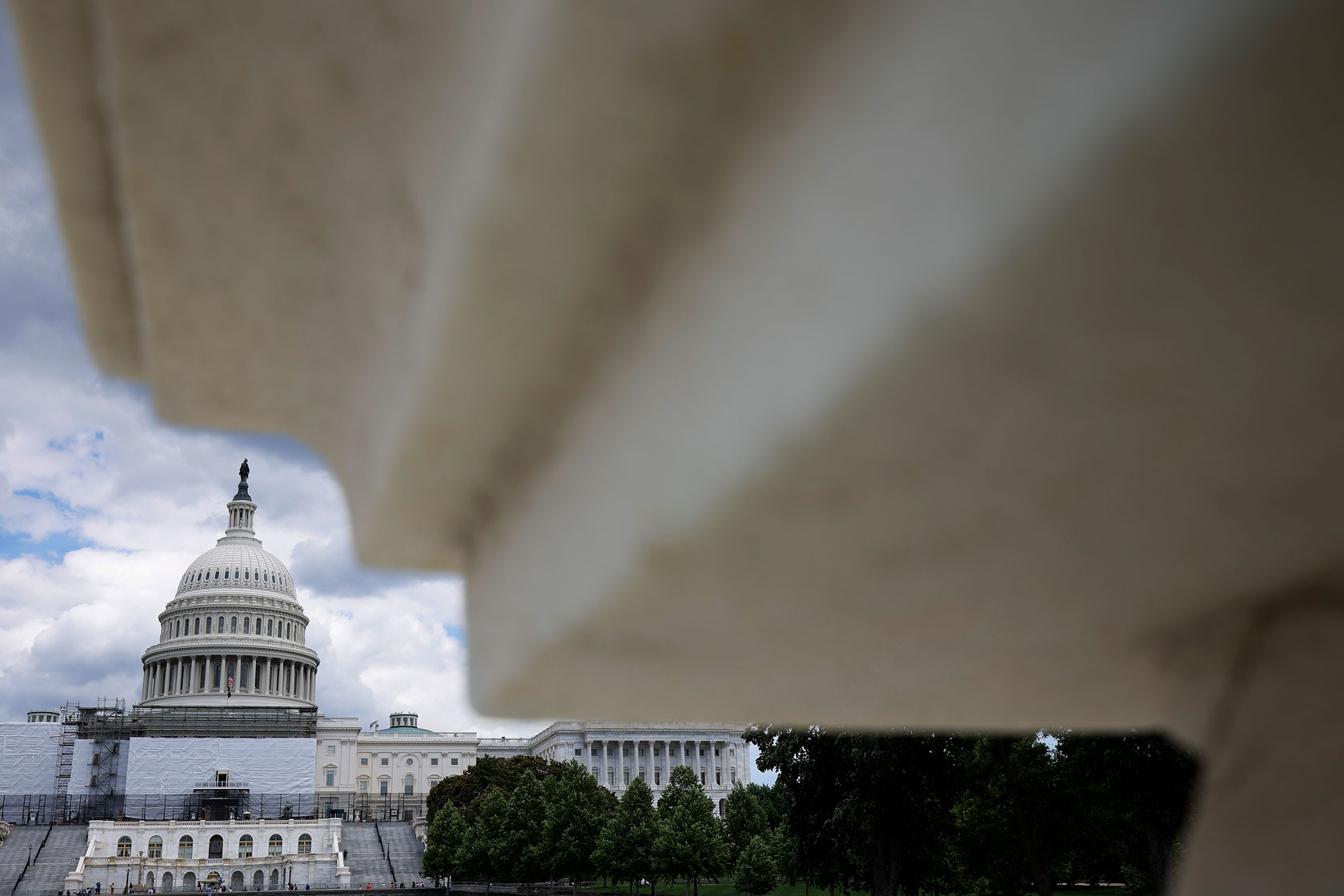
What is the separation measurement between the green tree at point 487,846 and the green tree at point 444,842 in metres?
1.49

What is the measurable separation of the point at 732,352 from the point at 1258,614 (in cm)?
41

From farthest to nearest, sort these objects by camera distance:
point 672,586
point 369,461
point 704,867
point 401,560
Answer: point 704,867 < point 401,560 < point 369,461 < point 672,586

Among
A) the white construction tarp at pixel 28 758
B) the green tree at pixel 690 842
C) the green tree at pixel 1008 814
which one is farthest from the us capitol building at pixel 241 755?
the green tree at pixel 1008 814

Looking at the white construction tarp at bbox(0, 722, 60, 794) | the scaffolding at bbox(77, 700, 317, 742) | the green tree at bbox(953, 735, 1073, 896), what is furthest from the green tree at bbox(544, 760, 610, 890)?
the white construction tarp at bbox(0, 722, 60, 794)

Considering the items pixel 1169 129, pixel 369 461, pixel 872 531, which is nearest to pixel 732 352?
pixel 872 531

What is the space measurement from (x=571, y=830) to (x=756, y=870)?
8743 millimetres

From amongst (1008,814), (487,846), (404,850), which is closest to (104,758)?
(404,850)

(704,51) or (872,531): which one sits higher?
(704,51)

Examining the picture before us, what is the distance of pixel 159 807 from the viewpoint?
194 ft

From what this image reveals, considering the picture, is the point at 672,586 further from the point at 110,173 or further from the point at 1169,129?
the point at 110,173

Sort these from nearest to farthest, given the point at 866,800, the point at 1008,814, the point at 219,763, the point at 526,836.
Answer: the point at 866,800 < the point at 1008,814 < the point at 526,836 < the point at 219,763

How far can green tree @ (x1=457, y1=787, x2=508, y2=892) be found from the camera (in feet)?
141

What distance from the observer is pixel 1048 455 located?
52 cm

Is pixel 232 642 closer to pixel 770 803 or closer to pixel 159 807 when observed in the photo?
pixel 159 807
